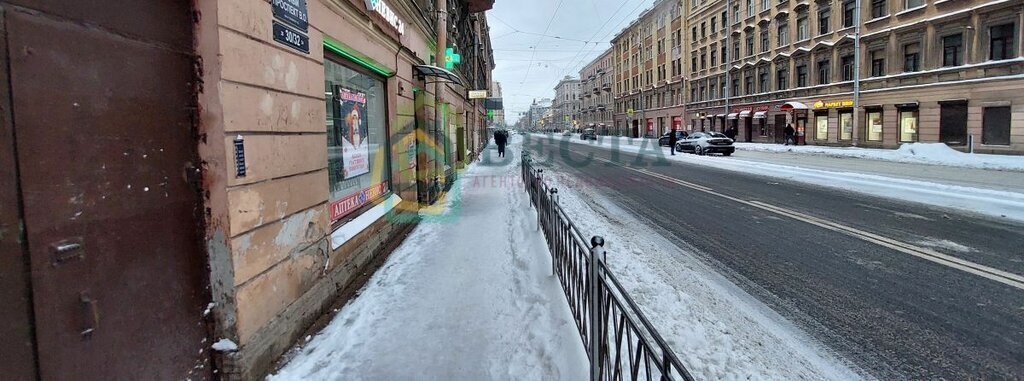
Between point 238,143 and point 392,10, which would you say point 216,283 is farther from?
point 392,10

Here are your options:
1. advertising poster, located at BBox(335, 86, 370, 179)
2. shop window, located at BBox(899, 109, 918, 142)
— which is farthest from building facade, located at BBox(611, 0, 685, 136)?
advertising poster, located at BBox(335, 86, 370, 179)

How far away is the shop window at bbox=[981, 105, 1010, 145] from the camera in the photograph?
21.4 metres

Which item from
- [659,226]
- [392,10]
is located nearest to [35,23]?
[392,10]

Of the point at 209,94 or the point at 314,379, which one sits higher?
the point at 209,94

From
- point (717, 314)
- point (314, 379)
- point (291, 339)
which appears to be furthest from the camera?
point (717, 314)

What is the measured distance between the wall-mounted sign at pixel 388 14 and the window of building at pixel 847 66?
30616 millimetres

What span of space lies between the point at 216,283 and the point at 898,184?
14.4 m

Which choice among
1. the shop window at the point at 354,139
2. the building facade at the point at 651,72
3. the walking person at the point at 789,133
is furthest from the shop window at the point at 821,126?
the shop window at the point at 354,139

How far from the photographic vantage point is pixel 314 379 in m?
3.14

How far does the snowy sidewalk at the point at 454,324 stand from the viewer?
10.7 ft

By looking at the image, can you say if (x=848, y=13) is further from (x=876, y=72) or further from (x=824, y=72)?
(x=876, y=72)

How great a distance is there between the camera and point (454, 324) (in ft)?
13.1

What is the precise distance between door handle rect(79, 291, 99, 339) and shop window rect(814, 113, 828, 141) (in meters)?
36.8

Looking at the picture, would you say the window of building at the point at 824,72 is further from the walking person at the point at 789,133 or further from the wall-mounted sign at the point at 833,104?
the walking person at the point at 789,133
